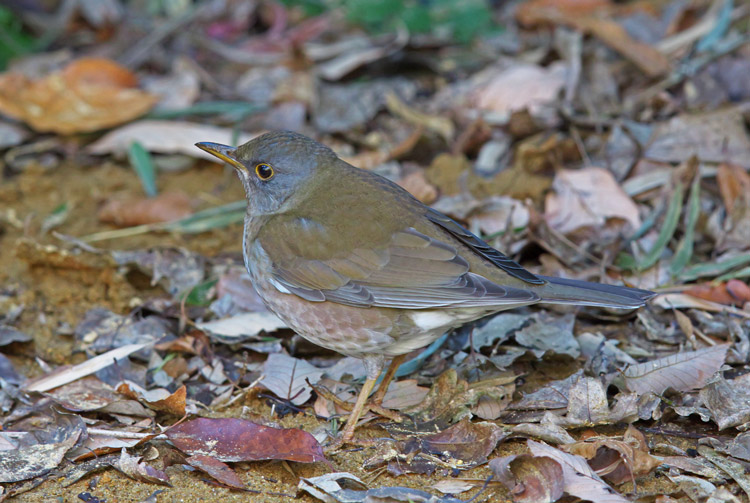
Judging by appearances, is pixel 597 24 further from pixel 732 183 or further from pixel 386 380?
pixel 386 380

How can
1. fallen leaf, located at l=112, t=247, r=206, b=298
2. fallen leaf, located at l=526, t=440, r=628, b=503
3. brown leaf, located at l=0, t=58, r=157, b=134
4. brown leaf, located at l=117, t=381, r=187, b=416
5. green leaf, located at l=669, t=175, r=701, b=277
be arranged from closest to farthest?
fallen leaf, located at l=526, t=440, r=628, b=503
brown leaf, located at l=117, t=381, r=187, b=416
green leaf, located at l=669, t=175, r=701, b=277
fallen leaf, located at l=112, t=247, r=206, b=298
brown leaf, located at l=0, t=58, r=157, b=134

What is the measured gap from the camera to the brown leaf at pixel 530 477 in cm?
363

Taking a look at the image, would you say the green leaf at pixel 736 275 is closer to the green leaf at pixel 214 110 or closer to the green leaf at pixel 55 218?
the green leaf at pixel 214 110

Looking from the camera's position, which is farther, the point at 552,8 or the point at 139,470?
the point at 552,8

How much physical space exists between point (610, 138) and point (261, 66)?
3.73 metres

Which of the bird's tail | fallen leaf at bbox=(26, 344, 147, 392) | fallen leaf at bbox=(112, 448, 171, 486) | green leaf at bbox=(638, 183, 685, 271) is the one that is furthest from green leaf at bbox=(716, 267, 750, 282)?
fallen leaf at bbox=(26, 344, 147, 392)

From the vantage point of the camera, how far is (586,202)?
233 inches

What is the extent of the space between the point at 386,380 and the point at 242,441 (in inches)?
41.3

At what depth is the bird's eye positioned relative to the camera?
4.96 m

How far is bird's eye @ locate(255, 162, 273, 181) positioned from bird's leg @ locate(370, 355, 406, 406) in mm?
1347

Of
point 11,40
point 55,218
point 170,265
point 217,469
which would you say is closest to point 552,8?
point 170,265

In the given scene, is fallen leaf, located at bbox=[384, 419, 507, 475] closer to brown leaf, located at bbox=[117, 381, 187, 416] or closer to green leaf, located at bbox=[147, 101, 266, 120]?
brown leaf, located at bbox=[117, 381, 187, 416]

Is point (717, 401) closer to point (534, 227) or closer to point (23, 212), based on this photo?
point (534, 227)

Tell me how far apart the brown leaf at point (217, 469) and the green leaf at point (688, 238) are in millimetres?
3141
